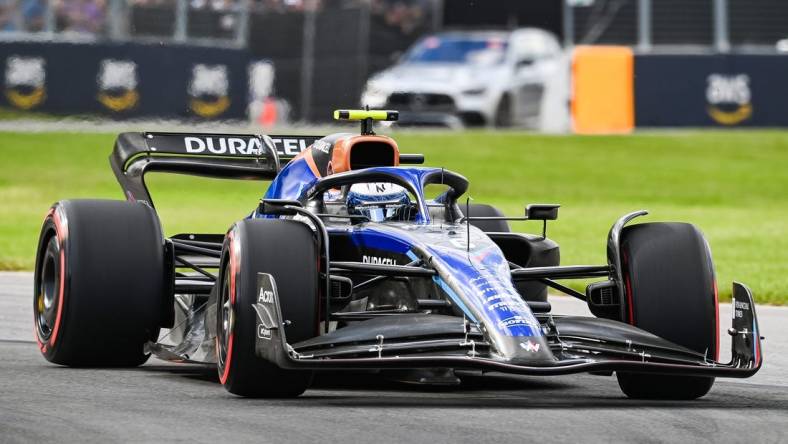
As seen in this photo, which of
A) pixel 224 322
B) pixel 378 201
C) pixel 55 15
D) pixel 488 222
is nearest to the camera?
pixel 224 322

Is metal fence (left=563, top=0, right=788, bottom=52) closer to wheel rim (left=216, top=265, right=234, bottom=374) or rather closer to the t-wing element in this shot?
the t-wing element

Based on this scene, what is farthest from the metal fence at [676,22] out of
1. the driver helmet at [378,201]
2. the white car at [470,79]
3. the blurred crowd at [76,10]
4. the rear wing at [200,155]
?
the driver helmet at [378,201]

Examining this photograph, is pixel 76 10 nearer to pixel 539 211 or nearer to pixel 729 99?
pixel 729 99

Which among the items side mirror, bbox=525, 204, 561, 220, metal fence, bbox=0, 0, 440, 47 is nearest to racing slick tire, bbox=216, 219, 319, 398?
side mirror, bbox=525, 204, 561, 220

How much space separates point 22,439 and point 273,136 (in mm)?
4949

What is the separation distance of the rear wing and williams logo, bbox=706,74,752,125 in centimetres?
1775

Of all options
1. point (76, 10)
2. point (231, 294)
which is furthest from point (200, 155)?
point (76, 10)

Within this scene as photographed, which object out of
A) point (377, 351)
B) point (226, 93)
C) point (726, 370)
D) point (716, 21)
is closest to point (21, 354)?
point (377, 351)

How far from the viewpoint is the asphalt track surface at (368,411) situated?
678 cm

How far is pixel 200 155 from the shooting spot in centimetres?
1115

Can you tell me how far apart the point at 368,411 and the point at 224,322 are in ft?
3.58

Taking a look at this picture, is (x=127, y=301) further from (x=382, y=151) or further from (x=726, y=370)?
(x=726, y=370)

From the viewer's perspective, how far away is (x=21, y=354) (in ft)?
32.5

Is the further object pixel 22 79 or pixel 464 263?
pixel 22 79
